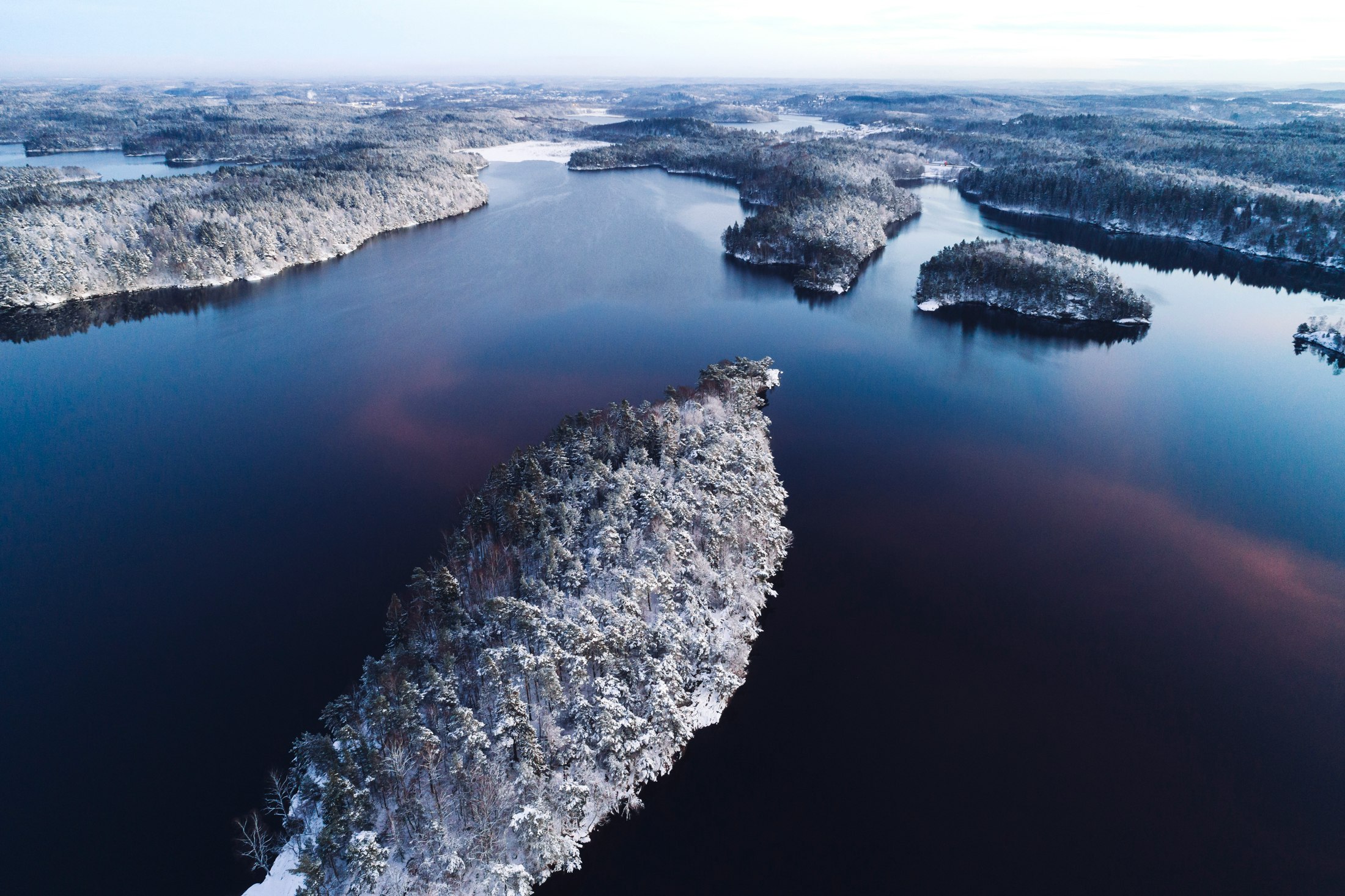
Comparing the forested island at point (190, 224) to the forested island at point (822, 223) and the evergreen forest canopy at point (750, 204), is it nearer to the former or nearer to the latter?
the evergreen forest canopy at point (750, 204)

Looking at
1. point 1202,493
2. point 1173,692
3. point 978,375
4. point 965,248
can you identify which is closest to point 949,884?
point 1173,692

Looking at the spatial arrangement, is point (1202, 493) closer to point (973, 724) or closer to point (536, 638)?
point (973, 724)

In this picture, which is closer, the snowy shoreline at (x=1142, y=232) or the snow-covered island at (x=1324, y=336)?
the snow-covered island at (x=1324, y=336)

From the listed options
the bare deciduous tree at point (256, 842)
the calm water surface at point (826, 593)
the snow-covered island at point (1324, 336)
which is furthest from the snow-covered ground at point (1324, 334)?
the bare deciduous tree at point (256, 842)

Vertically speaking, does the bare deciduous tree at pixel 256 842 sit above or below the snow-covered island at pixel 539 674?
below

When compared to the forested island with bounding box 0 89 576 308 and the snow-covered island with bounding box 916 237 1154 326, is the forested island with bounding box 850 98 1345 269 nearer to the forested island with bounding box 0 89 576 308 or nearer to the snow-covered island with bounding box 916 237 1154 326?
the snow-covered island with bounding box 916 237 1154 326

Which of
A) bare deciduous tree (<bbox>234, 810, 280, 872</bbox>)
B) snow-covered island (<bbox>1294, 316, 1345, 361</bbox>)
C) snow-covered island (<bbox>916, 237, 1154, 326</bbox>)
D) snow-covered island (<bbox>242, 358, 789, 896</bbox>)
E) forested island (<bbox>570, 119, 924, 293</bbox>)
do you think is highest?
forested island (<bbox>570, 119, 924, 293</bbox>)

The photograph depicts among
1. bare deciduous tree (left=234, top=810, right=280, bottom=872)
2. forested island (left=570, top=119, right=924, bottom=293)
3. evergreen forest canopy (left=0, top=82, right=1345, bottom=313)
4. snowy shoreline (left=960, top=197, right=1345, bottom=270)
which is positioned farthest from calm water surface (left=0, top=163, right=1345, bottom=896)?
snowy shoreline (left=960, top=197, right=1345, bottom=270)
